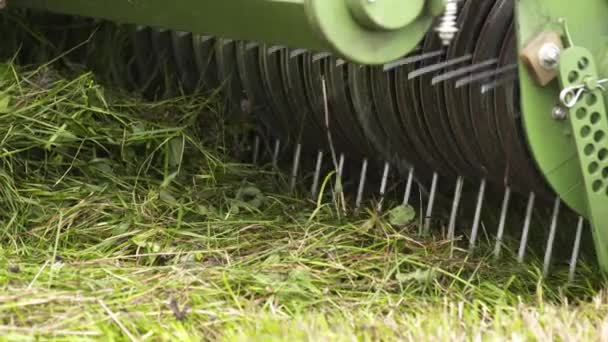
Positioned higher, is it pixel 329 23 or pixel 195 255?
pixel 329 23

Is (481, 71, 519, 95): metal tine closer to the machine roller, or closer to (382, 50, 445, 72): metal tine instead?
the machine roller

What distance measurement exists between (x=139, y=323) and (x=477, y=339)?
0.52m

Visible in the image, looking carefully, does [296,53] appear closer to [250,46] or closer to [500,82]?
[250,46]

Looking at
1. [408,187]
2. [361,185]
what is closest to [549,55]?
[408,187]

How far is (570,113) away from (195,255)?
0.74 metres

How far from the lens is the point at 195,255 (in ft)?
7.47

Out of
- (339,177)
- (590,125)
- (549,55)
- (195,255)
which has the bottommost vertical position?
(195,255)

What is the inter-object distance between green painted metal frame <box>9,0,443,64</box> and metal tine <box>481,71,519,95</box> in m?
0.30

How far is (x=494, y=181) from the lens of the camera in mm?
2443

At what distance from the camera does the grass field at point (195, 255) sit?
6.22 ft

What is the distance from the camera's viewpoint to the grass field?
74.6 inches

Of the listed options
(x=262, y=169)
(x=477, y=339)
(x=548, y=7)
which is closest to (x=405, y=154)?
(x=262, y=169)

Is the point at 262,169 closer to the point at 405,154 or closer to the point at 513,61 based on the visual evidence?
the point at 405,154

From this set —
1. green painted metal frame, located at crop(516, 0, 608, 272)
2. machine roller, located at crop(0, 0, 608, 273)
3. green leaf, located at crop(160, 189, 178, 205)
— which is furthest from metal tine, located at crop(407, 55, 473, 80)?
green leaf, located at crop(160, 189, 178, 205)
